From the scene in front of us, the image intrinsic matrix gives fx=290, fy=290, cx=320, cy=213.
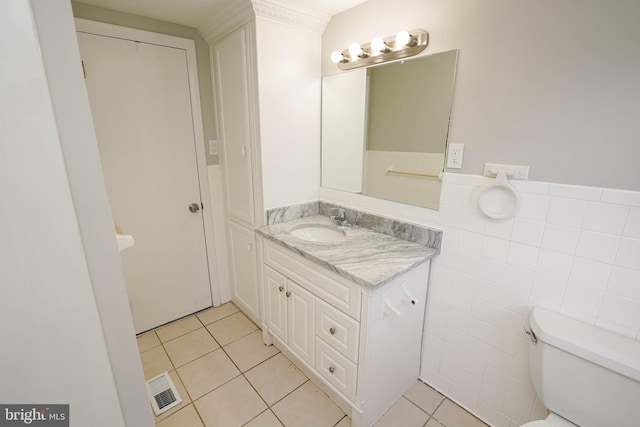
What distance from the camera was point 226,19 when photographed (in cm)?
176

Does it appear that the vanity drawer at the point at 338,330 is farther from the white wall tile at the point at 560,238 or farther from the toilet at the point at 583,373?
the white wall tile at the point at 560,238

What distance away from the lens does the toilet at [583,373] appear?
968 millimetres

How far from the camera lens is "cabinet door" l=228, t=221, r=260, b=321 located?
2121 millimetres

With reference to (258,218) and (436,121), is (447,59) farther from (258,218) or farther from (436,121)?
(258,218)

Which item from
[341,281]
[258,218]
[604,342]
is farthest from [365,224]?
[604,342]

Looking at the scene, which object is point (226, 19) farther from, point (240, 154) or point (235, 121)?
point (240, 154)

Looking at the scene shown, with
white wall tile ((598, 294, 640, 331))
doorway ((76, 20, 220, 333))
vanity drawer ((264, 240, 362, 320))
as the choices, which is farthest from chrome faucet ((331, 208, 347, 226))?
white wall tile ((598, 294, 640, 331))

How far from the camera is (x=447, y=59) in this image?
4.51 ft

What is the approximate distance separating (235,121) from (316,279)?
1.22m

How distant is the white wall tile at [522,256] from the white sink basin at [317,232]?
941 mm

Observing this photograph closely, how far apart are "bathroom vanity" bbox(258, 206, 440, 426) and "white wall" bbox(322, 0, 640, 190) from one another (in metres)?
0.62

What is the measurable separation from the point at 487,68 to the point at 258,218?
59.0 inches

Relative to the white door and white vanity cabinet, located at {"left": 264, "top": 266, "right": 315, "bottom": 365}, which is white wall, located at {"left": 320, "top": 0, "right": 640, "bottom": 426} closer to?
white vanity cabinet, located at {"left": 264, "top": 266, "right": 315, "bottom": 365}

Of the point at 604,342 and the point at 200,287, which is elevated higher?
the point at 604,342
